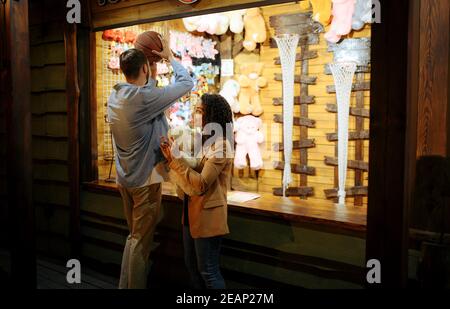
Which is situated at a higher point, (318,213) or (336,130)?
(336,130)

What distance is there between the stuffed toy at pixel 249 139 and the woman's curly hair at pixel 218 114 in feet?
9.47

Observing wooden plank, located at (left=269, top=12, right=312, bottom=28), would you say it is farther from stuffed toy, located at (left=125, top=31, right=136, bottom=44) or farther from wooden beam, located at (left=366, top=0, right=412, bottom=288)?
wooden beam, located at (left=366, top=0, right=412, bottom=288)

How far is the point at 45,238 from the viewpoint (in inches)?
227

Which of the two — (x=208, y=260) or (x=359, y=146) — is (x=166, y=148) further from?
(x=359, y=146)

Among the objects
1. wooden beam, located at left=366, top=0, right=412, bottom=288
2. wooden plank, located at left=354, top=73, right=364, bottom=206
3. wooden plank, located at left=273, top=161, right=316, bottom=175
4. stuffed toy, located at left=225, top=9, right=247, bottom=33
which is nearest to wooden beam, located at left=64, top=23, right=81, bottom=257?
stuffed toy, located at left=225, top=9, right=247, bottom=33

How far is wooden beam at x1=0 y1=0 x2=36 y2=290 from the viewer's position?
3270mm

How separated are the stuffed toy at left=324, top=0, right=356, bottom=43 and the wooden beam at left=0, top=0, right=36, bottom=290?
11.5ft

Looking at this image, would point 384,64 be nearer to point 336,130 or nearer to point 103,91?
point 336,130

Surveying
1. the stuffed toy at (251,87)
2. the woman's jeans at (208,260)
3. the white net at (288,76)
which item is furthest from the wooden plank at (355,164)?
the woman's jeans at (208,260)

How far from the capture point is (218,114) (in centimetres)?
333

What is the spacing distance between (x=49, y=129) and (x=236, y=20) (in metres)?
2.93

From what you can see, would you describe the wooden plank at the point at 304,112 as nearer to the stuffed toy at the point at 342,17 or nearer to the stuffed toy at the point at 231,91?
the stuffed toy at the point at 342,17
